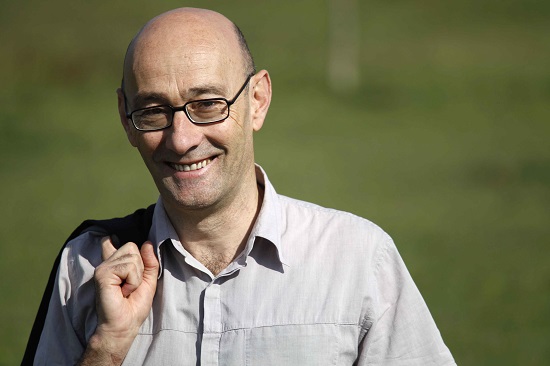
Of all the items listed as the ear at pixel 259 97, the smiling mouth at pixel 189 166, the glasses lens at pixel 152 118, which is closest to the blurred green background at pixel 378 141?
the ear at pixel 259 97

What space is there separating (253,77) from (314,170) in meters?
18.6

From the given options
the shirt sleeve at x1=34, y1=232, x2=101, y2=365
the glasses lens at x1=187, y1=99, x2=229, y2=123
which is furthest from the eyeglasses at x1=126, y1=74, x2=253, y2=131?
the shirt sleeve at x1=34, y1=232, x2=101, y2=365

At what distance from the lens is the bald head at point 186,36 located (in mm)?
3744

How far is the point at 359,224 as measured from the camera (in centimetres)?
389

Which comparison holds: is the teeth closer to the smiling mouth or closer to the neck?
the smiling mouth

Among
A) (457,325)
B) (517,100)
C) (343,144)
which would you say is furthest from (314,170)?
(457,325)

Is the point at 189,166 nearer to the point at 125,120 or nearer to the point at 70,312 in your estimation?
the point at 125,120

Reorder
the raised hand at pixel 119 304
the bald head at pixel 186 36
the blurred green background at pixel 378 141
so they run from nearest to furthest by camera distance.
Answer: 1. the raised hand at pixel 119 304
2. the bald head at pixel 186 36
3. the blurred green background at pixel 378 141

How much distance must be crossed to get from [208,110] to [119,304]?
0.74m

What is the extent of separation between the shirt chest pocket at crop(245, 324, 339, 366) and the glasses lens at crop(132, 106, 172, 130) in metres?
0.80

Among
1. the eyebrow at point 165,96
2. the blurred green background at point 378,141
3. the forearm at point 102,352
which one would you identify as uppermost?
the eyebrow at point 165,96

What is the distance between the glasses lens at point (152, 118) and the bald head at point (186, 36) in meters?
0.15

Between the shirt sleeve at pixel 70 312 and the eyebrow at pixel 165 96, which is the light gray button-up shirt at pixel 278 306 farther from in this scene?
the eyebrow at pixel 165 96

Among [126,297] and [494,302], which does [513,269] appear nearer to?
[494,302]
